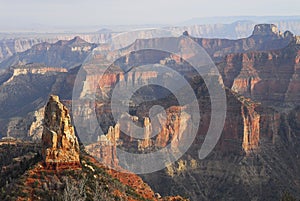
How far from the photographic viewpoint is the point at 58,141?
150ft

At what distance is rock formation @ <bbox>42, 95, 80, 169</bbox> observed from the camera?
4516 centimetres

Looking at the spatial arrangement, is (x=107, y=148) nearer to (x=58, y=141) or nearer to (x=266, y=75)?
(x=58, y=141)

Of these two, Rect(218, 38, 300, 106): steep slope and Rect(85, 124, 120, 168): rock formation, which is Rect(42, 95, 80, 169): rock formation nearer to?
Rect(85, 124, 120, 168): rock formation

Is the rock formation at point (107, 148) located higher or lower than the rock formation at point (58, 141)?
lower

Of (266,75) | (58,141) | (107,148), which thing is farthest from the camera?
(266,75)

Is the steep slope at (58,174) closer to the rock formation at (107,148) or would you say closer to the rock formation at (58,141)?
the rock formation at (58,141)

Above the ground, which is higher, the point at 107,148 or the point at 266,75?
the point at 266,75

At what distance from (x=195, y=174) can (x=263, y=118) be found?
1910 centimetres

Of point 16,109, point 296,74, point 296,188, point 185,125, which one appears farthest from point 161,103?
point 16,109

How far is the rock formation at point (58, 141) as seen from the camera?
148ft

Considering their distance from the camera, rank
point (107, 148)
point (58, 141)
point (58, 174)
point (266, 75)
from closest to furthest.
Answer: point (58, 174) < point (58, 141) < point (107, 148) < point (266, 75)

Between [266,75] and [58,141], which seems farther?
[266,75]

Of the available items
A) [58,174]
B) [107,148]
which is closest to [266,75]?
[107,148]

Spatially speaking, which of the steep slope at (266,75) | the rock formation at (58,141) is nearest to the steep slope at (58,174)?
the rock formation at (58,141)
